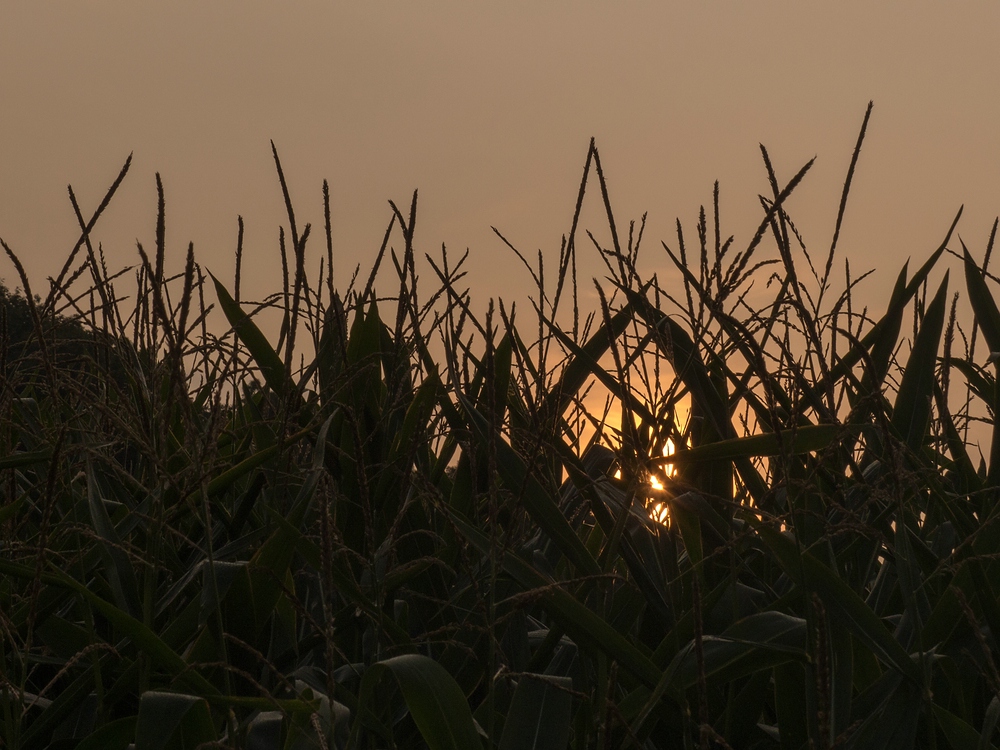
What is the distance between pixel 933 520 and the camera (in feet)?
5.38

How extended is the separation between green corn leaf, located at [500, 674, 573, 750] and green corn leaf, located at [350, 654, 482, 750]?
0.21ft

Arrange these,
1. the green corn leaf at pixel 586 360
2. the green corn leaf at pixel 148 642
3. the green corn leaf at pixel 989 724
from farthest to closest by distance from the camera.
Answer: the green corn leaf at pixel 586 360 < the green corn leaf at pixel 148 642 < the green corn leaf at pixel 989 724

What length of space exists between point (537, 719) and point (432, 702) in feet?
0.44

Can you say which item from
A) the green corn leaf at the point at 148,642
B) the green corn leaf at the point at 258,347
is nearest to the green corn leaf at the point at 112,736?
the green corn leaf at the point at 148,642

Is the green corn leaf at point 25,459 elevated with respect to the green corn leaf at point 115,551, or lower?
elevated

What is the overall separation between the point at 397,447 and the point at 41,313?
0.56 metres

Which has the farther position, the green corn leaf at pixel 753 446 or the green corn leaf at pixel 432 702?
the green corn leaf at pixel 753 446

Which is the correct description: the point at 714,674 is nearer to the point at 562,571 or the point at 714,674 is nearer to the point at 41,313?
the point at 562,571

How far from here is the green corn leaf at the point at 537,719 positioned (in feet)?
3.29

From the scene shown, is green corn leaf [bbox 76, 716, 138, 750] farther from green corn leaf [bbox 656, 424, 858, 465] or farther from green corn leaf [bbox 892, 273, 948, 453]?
green corn leaf [bbox 892, 273, 948, 453]

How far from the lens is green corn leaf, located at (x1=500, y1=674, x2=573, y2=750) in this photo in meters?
1.00

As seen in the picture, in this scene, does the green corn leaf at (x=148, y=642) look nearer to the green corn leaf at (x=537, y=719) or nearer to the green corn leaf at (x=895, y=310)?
the green corn leaf at (x=537, y=719)

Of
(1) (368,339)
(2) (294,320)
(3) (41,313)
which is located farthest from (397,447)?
(3) (41,313)

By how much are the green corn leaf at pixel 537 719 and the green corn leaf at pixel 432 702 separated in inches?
2.5
